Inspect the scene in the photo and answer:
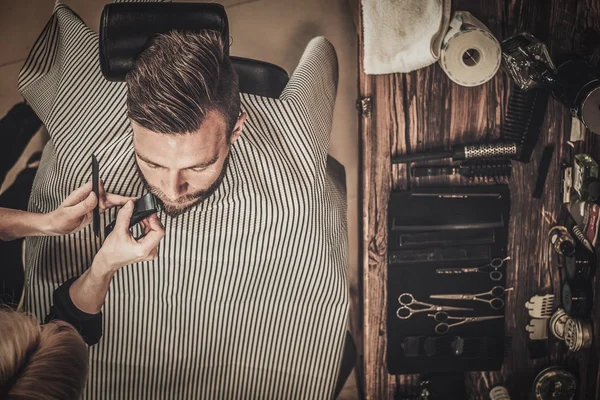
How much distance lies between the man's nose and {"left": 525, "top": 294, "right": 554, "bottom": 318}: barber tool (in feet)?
4.81

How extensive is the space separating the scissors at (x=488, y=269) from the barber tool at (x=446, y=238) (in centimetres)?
10

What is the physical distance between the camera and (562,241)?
6.85 feet

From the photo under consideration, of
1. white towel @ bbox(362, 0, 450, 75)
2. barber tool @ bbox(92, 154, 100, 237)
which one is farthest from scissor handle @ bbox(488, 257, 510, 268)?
barber tool @ bbox(92, 154, 100, 237)

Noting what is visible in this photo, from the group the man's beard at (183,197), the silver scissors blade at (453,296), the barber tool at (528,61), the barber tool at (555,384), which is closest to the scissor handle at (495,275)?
the silver scissors blade at (453,296)

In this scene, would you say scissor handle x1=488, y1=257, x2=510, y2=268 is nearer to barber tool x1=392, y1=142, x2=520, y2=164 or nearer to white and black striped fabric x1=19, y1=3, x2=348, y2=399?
barber tool x1=392, y1=142, x2=520, y2=164

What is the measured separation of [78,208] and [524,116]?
66.4 inches

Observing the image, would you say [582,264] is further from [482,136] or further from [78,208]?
[78,208]

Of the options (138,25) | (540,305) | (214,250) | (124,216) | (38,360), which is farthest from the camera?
(540,305)

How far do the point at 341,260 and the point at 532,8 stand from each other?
120 centimetres

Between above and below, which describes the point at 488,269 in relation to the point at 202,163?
below

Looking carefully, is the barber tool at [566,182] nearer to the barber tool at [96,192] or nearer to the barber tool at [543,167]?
the barber tool at [543,167]

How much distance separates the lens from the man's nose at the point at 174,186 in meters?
1.81

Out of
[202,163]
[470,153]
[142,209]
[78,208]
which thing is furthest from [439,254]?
[78,208]

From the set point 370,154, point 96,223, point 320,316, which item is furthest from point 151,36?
point 320,316
